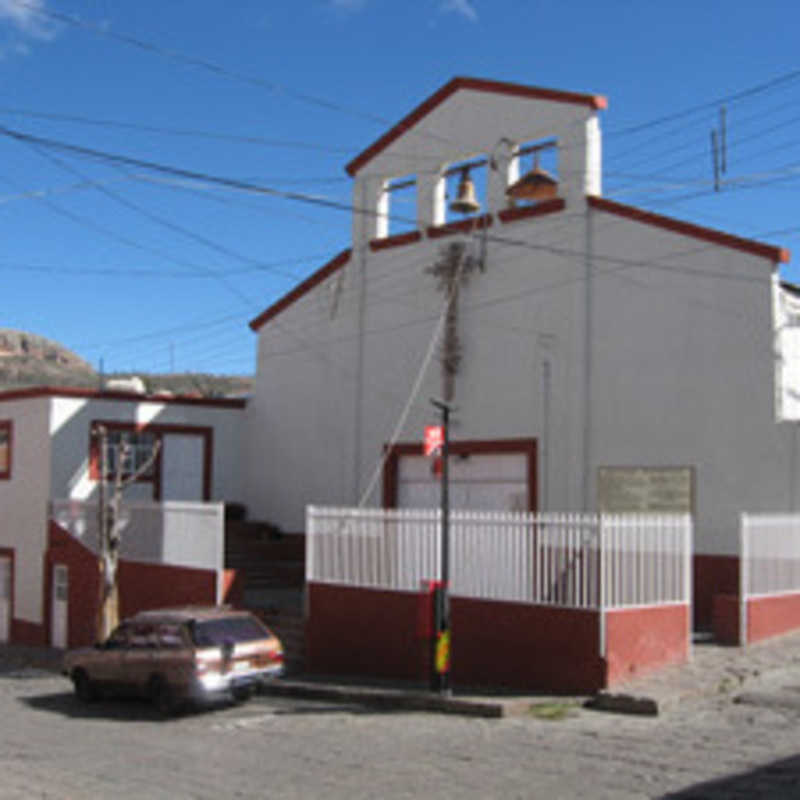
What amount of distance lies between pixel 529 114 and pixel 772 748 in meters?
13.3

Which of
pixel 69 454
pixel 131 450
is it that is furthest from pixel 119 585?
pixel 131 450

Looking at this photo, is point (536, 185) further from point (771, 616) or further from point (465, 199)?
point (771, 616)

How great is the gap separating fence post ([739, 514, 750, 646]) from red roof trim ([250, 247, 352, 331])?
11.6 m

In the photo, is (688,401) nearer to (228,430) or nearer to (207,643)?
(207,643)

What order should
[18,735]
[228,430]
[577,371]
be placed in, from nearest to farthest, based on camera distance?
[18,735] → [577,371] → [228,430]

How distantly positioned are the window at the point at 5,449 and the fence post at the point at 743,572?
1712 centimetres

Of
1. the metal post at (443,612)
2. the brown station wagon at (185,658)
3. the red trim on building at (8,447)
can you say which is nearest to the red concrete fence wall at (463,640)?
the metal post at (443,612)

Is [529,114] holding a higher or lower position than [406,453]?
higher

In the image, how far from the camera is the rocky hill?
227 ft

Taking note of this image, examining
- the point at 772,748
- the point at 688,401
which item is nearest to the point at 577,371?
the point at 688,401

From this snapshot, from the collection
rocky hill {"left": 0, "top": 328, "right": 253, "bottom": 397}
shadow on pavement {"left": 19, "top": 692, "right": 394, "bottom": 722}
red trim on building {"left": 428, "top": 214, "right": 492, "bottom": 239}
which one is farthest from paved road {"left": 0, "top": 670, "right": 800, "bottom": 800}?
rocky hill {"left": 0, "top": 328, "right": 253, "bottom": 397}

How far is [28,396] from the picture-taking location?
974 inches

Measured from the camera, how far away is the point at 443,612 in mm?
13688

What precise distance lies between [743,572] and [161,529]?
11187 mm
